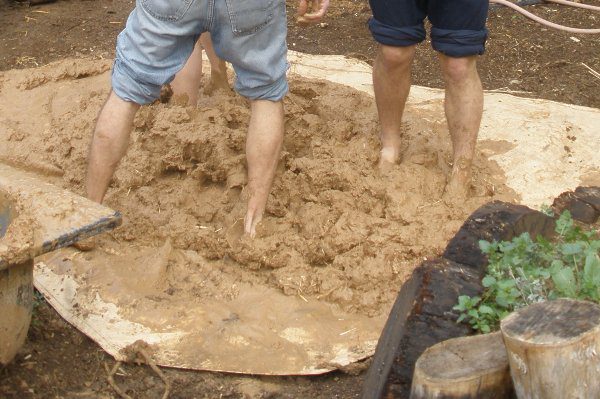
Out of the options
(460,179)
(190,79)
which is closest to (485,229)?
(460,179)

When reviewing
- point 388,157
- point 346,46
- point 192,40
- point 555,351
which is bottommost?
point 346,46

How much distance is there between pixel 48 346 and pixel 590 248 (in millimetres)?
1836

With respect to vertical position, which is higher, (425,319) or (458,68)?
(425,319)

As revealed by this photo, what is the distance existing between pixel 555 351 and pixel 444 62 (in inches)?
82.0

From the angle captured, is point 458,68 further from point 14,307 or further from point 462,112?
point 14,307

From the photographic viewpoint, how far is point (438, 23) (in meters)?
3.87

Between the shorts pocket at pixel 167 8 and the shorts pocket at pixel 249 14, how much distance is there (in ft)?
0.52

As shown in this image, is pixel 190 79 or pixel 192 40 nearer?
pixel 192 40

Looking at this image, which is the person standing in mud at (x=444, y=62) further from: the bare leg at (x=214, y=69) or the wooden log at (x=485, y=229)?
the wooden log at (x=485, y=229)

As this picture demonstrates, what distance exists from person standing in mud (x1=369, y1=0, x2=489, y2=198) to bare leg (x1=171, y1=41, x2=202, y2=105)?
927 millimetres

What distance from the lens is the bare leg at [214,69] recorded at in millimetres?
4734

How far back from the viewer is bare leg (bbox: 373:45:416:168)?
400cm

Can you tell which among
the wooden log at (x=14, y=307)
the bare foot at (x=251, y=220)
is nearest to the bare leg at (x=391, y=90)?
the bare foot at (x=251, y=220)

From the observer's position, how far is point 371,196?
13.0 feet
